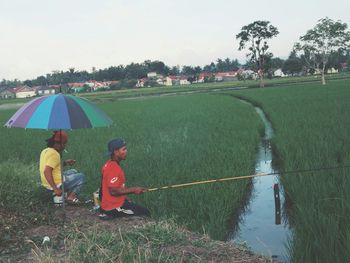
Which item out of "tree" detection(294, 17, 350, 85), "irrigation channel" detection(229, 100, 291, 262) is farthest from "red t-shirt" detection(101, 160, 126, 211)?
"tree" detection(294, 17, 350, 85)

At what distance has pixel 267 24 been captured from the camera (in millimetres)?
48438

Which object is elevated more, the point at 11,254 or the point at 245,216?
the point at 11,254

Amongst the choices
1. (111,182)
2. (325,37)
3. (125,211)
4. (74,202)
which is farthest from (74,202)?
(325,37)

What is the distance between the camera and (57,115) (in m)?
3.70

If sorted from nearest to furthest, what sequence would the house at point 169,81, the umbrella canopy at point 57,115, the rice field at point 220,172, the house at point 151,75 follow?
the rice field at point 220,172 < the umbrella canopy at point 57,115 < the house at point 151,75 < the house at point 169,81

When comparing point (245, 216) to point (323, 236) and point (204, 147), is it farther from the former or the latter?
point (204, 147)

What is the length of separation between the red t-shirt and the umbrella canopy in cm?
40

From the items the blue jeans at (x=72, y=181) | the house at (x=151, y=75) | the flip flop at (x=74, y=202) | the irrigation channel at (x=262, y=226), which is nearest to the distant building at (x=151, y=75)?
the house at (x=151, y=75)

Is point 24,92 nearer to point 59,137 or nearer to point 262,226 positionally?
point 59,137

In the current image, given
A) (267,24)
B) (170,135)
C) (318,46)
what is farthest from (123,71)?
(170,135)

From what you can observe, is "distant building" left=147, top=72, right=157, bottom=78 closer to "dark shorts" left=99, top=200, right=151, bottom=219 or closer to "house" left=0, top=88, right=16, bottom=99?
"house" left=0, top=88, right=16, bottom=99

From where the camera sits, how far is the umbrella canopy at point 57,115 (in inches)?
144

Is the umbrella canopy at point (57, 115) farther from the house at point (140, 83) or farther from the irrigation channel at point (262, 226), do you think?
the house at point (140, 83)

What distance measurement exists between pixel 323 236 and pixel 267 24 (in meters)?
48.0
